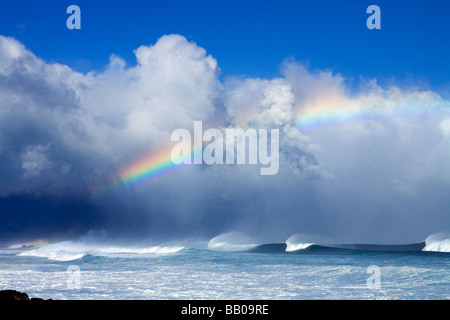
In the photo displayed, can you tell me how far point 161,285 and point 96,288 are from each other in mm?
3767

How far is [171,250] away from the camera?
7131cm

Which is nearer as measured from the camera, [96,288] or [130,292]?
[130,292]

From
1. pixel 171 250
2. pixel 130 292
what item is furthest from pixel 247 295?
pixel 171 250
